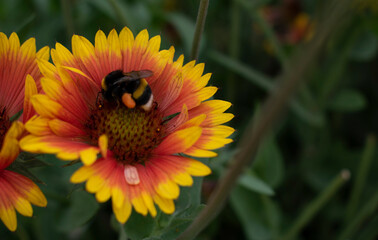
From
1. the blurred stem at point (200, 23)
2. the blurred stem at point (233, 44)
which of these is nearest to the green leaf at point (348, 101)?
the blurred stem at point (233, 44)

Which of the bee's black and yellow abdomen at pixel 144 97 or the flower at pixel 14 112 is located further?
the bee's black and yellow abdomen at pixel 144 97

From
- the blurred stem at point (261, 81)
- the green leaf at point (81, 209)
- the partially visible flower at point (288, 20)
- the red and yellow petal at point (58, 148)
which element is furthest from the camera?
the partially visible flower at point (288, 20)

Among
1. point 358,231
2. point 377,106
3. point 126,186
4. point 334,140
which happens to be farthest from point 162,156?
point 377,106

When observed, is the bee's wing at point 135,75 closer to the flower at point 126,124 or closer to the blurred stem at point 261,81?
the flower at point 126,124

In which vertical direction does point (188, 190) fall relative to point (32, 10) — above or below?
above

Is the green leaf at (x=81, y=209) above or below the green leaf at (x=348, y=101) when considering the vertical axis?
below

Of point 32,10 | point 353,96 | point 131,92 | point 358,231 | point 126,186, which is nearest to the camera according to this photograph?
point 126,186

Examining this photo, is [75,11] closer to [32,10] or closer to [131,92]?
[32,10]
